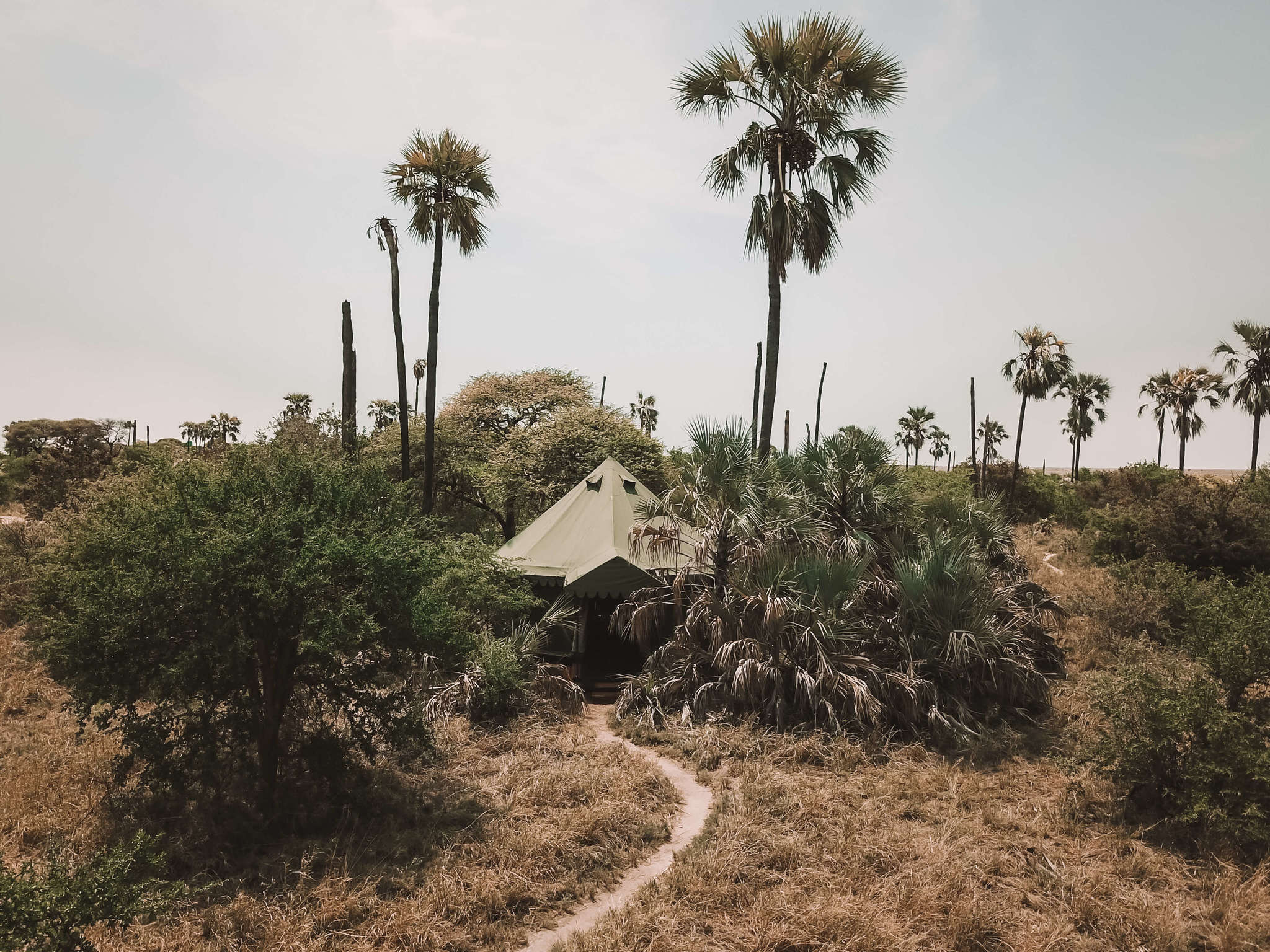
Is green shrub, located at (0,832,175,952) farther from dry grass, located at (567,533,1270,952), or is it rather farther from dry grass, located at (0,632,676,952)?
dry grass, located at (567,533,1270,952)

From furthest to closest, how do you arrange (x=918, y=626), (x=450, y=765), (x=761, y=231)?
(x=761, y=231) < (x=918, y=626) < (x=450, y=765)

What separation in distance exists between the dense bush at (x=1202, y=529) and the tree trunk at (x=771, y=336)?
33.9 ft

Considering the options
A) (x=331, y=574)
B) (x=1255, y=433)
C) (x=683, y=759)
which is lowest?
(x=683, y=759)

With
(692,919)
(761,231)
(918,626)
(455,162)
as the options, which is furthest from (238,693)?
(455,162)

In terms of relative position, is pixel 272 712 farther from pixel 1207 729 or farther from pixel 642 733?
pixel 1207 729

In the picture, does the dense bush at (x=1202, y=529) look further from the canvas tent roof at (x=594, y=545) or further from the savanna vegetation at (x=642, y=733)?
the canvas tent roof at (x=594, y=545)

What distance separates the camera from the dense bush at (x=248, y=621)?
834 cm

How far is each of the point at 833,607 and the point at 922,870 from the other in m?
4.89

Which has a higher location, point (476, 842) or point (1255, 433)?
point (1255, 433)

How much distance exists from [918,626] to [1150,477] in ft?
94.1

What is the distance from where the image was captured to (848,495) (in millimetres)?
14023

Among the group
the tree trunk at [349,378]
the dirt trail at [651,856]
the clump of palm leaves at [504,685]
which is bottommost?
the dirt trail at [651,856]

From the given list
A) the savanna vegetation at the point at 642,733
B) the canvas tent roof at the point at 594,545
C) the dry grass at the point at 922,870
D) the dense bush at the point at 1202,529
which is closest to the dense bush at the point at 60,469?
the savanna vegetation at the point at 642,733

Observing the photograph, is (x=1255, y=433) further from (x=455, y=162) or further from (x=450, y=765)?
(x=450, y=765)
